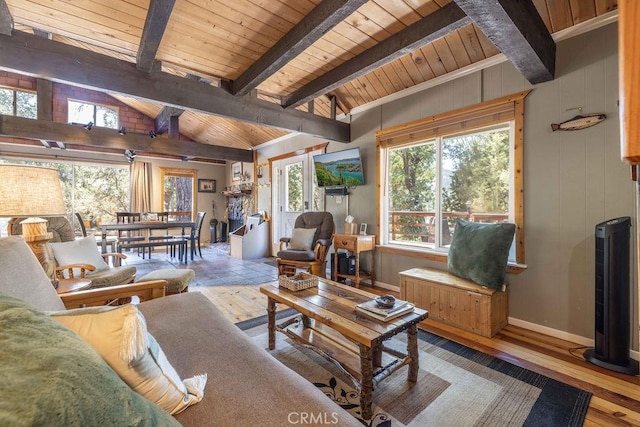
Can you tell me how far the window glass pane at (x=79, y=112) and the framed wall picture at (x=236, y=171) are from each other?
3.30 metres

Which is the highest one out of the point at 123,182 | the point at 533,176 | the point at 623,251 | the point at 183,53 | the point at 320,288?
the point at 183,53

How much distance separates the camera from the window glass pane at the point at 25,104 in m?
5.49

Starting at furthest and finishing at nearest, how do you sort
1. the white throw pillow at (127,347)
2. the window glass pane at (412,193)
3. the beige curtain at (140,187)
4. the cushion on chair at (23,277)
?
the beige curtain at (140,187) → the window glass pane at (412,193) → the cushion on chair at (23,277) → the white throw pillow at (127,347)

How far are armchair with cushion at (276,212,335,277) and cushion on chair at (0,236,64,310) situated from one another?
101 inches

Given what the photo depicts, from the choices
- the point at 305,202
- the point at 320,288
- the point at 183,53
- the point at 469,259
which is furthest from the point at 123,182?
the point at 469,259

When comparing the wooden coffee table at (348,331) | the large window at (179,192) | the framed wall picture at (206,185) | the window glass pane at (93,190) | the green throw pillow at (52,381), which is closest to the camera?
the green throw pillow at (52,381)

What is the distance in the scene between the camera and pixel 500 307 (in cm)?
256

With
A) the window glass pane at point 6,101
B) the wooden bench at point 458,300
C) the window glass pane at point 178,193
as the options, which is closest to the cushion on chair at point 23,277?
the wooden bench at point 458,300

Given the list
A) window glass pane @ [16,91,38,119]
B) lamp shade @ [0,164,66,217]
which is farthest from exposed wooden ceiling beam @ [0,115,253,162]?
lamp shade @ [0,164,66,217]

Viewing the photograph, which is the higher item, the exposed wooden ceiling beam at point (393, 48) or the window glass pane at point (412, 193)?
the exposed wooden ceiling beam at point (393, 48)

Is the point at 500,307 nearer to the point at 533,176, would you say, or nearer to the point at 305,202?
the point at 533,176

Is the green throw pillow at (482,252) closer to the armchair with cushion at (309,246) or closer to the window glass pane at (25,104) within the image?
the armchair with cushion at (309,246)

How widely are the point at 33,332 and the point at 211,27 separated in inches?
110

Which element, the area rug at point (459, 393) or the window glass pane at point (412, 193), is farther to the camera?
the window glass pane at point (412, 193)
